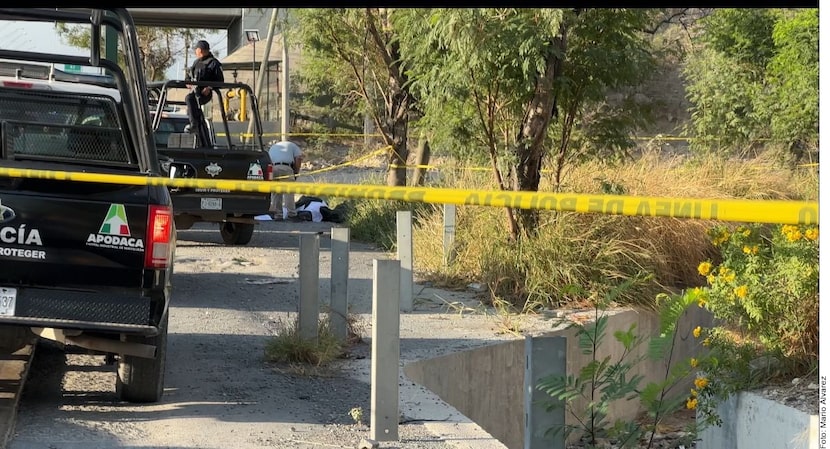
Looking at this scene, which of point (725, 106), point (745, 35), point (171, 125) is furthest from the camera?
point (725, 106)

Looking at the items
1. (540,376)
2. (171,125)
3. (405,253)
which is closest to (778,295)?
(540,376)

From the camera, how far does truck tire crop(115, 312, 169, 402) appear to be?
653cm

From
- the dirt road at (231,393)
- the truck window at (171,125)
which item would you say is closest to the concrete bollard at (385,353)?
the dirt road at (231,393)

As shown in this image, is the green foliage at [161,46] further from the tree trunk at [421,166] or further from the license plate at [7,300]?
the license plate at [7,300]

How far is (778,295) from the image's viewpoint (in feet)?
22.6

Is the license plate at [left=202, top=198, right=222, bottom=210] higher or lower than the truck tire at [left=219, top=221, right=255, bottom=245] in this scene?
higher

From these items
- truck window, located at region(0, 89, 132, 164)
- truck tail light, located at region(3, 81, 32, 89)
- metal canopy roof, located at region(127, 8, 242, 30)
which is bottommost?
truck window, located at region(0, 89, 132, 164)

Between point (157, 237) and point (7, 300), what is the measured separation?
85cm

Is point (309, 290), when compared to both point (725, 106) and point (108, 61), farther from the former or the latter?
point (725, 106)

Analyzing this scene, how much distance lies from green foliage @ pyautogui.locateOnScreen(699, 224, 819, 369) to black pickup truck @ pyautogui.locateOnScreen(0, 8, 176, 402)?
11.1ft

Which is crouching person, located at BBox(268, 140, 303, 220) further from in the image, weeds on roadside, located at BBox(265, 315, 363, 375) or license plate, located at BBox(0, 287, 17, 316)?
license plate, located at BBox(0, 287, 17, 316)

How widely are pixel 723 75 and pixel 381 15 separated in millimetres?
10729

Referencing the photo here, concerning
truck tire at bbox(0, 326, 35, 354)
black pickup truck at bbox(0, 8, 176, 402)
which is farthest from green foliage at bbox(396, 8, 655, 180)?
truck tire at bbox(0, 326, 35, 354)

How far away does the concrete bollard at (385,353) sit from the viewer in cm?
585
